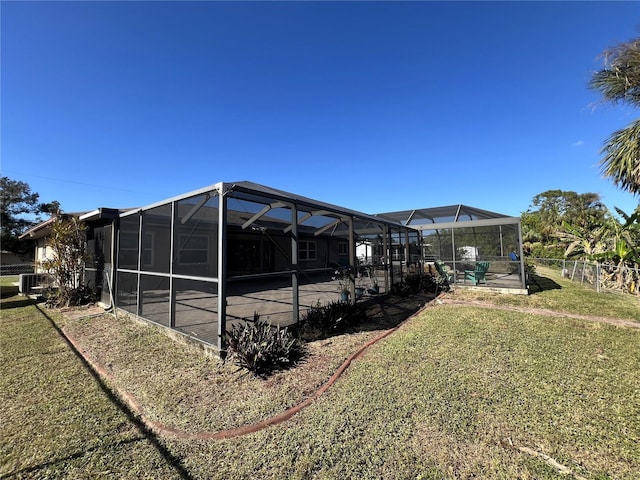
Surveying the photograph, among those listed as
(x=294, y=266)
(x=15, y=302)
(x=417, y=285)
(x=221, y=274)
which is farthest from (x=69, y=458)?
(x=15, y=302)

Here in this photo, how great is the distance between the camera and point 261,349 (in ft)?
13.0

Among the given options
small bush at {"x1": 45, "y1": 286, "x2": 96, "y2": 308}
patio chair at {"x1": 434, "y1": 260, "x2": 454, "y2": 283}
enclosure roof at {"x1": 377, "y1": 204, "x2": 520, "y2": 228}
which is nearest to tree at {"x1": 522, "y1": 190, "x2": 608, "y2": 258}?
enclosure roof at {"x1": 377, "y1": 204, "x2": 520, "y2": 228}

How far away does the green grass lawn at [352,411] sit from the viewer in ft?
7.32

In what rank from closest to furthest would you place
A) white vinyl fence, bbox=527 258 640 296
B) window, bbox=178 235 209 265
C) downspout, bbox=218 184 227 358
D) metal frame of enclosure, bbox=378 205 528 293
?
downspout, bbox=218 184 227 358 < window, bbox=178 235 209 265 < white vinyl fence, bbox=527 258 640 296 < metal frame of enclosure, bbox=378 205 528 293

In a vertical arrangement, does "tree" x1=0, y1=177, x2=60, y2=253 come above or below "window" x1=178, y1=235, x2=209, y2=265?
above

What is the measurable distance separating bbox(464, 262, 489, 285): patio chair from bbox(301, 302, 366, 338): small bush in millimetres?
6802

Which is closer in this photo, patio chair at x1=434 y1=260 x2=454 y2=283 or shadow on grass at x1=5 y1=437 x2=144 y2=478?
shadow on grass at x1=5 y1=437 x2=144 y2=478

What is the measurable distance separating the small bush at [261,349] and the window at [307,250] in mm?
11986

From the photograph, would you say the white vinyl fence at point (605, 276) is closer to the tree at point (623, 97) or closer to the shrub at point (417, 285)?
the tree at point (623, 97)

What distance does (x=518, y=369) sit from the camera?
156 inches

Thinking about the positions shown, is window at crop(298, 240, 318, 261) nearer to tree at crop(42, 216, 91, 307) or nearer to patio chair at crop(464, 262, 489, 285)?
patio chair at crop(464, 262, 489, 285)

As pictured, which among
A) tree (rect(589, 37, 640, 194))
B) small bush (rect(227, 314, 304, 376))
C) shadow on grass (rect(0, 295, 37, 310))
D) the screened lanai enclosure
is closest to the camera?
small bush (rect(227, 314, 304, 376))

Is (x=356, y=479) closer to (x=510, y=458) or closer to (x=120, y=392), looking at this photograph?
(x=510, y=458)

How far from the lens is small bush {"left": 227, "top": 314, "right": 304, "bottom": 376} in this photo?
389 cm
